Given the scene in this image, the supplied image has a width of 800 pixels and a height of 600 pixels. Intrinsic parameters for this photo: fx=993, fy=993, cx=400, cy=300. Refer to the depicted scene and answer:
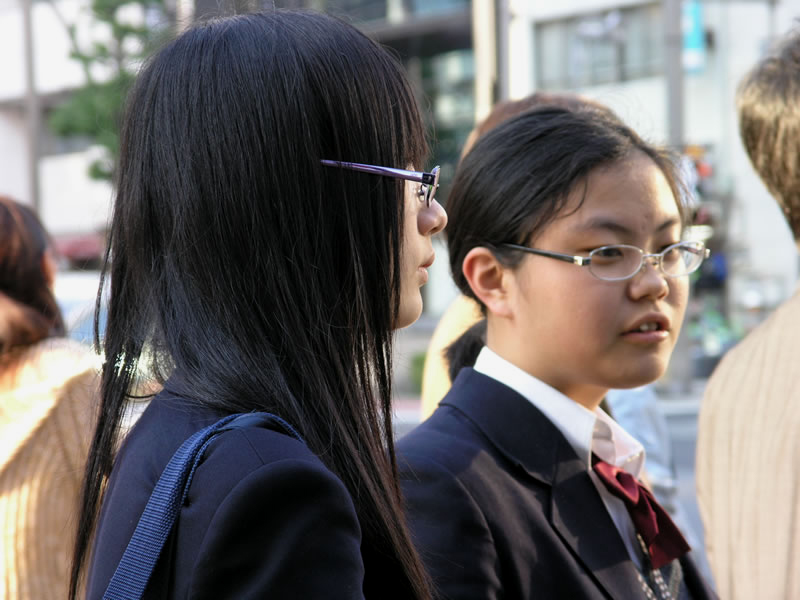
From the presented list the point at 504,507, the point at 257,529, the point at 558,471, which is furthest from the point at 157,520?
the point at 558,471

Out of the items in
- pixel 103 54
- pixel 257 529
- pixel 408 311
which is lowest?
pixel 257 529

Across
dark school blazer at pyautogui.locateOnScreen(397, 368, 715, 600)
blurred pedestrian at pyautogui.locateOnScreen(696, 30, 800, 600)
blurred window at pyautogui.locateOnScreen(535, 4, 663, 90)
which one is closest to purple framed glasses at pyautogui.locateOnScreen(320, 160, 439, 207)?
dark school blazer at pyautogui.locateOnScreen(397, 368, 715, 600)

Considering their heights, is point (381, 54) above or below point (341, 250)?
above

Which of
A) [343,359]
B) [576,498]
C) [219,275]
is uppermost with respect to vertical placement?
[219,275]

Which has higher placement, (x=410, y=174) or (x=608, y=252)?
(x=410, y=174)

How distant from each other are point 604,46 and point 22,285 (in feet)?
66.1

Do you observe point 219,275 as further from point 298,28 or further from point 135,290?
point 298,28

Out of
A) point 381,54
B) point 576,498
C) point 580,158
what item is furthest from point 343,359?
point 580,158

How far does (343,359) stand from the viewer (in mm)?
1201

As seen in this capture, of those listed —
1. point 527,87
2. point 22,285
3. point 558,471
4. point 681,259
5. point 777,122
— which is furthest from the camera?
point 527,87

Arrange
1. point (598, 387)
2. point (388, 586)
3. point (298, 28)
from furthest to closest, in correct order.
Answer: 1. point (598, 387)
2. point (298, 28)
3. point (388, 586)

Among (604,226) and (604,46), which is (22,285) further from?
(604,46)

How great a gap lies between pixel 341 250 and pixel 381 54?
26cm

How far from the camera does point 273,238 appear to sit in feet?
3.77
